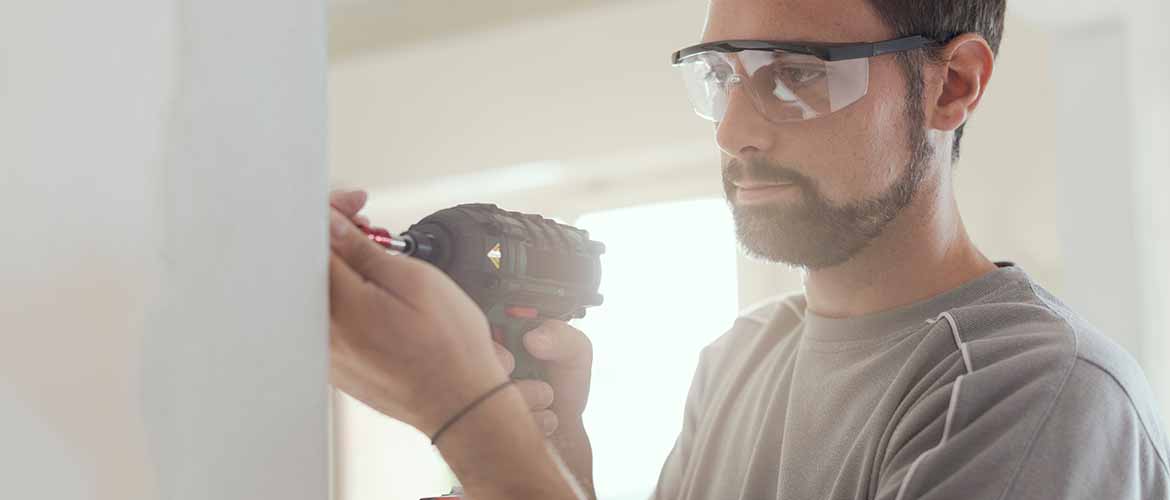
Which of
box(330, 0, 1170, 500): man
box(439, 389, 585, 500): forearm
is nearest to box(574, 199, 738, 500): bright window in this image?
box(330, 0, 1170, 500): man

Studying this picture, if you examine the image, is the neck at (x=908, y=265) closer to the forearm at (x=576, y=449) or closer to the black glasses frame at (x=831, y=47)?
the black glasses frame at (x=831, y=47)

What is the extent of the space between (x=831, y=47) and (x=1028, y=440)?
0.50m

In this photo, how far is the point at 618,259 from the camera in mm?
3314

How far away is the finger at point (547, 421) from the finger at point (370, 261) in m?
0.48

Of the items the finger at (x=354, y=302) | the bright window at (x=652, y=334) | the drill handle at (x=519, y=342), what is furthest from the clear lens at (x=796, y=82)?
the bright window at (x=652, y=334)

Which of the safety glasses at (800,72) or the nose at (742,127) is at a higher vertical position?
the safety glasses at (800,72)

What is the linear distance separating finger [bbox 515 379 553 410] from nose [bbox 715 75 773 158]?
37cm

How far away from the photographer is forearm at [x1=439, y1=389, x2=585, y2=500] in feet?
2.51

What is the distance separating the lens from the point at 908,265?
1312mm

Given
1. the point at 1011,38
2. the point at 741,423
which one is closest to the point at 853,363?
the point at 741,423

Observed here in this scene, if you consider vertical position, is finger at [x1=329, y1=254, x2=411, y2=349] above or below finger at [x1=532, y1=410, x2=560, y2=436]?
above

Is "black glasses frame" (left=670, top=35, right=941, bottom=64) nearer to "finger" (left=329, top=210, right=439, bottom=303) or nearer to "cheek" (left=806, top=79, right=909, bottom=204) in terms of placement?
"cheek" (left=806, top=79, right=909, bottom=204)

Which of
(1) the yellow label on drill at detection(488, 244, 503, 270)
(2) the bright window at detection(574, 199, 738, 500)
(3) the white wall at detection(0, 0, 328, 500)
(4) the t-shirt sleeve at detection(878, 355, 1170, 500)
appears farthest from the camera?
(2) the bright window at detection(574, 199, 738, 500)

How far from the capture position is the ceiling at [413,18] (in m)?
3.44
